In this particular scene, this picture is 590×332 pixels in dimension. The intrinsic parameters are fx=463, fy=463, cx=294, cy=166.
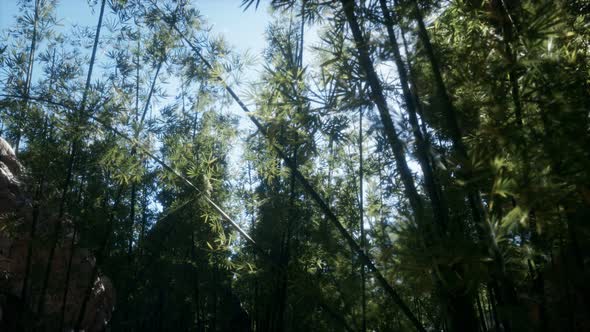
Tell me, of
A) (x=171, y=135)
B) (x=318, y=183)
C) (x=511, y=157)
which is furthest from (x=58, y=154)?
(x=511, y=157)

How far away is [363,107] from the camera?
2.63 metres

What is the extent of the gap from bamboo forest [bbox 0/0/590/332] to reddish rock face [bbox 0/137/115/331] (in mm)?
46

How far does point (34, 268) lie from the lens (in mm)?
5961

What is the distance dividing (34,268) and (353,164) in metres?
4.30

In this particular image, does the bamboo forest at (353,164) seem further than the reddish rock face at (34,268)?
No

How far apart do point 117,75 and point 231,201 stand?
2.23m

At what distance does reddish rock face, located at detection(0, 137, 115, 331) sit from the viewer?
5387 mm

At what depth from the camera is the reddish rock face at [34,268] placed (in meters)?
5.39

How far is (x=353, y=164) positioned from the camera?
5.18 meters

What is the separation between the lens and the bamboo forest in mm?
2068

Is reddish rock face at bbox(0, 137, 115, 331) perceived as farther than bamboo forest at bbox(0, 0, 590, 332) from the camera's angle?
Yes

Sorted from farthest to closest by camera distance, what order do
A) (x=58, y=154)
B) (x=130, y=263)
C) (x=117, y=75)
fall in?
(x=130, y=263) → (x=117, y=75) → (x=58, y=154)

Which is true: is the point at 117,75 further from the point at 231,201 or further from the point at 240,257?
the point at 240,257

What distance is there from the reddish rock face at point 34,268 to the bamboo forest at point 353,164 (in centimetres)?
5
